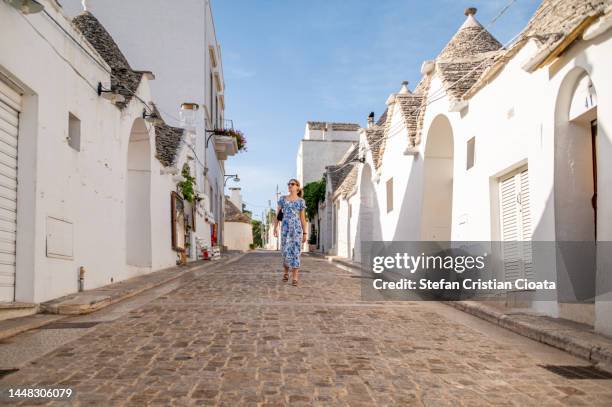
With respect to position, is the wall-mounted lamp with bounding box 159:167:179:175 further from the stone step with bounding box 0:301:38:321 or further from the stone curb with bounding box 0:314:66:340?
the stone curb with bounding box 0:314:66:340

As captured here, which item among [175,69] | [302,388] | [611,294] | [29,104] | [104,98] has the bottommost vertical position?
[302,388]

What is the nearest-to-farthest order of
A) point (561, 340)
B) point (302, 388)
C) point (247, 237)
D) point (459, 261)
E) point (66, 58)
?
point (302, 388) → point (561, 340) → point (66, 58) → point (459, 261) → point (247, 237)

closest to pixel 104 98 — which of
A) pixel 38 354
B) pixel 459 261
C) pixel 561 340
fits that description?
pixel 38 354

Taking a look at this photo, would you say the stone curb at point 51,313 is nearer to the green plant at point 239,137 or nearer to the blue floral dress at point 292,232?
the blue floral dress at point 292,232

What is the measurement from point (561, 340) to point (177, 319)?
169 inches

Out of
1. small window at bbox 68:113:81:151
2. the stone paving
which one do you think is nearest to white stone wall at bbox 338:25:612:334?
the stone paving

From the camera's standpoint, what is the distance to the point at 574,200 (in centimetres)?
718

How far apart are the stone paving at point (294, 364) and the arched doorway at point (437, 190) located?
6.46m

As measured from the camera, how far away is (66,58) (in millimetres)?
8398

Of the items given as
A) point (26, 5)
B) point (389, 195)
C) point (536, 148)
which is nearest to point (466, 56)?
point (389, 195)

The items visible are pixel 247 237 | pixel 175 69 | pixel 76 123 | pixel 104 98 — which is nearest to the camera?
pixel 76 123

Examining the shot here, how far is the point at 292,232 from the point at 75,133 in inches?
168

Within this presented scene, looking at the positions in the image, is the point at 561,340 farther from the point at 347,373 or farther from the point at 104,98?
the point at 104,98

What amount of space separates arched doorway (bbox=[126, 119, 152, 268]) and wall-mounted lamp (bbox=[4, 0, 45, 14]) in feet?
24.3
